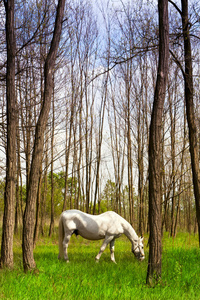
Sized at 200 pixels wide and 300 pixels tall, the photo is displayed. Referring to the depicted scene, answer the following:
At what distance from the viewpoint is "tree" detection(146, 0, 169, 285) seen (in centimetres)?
470

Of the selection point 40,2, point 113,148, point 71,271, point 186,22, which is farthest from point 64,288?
point 113,148

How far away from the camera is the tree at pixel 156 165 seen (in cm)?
470

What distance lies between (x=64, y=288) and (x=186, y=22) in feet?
19.0

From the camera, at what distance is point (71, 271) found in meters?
5.57

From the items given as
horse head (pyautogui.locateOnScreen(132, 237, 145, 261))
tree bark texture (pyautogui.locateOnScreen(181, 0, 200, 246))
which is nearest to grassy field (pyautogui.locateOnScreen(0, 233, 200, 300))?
horse head (pyautogui.locateOnScreen(132, 237, 145, 261))

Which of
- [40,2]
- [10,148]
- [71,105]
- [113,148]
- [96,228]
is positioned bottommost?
[96,228]

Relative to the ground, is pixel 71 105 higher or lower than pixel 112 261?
higher

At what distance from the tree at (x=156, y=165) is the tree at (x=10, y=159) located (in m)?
2.69

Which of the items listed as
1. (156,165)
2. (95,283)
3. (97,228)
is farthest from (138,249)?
(156,165)

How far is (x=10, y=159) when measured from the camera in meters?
6.17

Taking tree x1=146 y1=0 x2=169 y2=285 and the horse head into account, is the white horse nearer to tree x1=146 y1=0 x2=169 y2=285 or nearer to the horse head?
the horse head

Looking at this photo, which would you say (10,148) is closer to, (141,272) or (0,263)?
(0,263)

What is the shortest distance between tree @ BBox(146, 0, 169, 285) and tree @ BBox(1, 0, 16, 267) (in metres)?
2.69

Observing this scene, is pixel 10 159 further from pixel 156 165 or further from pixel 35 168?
pixel 156 165
